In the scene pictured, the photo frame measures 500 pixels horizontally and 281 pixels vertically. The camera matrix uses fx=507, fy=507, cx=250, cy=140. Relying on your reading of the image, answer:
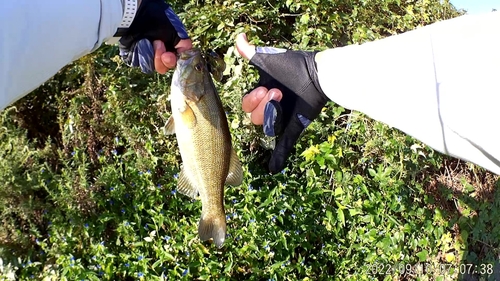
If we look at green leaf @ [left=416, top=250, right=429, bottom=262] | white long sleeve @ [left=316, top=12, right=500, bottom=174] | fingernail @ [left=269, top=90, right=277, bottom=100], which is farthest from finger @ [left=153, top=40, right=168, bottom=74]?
green leaf @ [left=416, top=250, right=429, bottom=262]

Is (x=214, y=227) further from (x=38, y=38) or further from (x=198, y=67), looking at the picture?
(x=38, y=38)

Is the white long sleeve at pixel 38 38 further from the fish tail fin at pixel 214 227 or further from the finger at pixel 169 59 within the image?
the fish tail fin at pixel 214 227

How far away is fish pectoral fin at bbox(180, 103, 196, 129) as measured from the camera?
2207 millimetres

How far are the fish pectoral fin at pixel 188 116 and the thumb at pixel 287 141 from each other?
17.1 inches

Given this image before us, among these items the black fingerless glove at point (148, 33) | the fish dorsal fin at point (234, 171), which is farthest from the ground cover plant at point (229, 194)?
the black fingerless glove at point (148, 33)

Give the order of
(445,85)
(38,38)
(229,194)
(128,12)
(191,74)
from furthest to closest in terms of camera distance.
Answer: (229,194), (191,74), (128,12), (445,85), (38,38)

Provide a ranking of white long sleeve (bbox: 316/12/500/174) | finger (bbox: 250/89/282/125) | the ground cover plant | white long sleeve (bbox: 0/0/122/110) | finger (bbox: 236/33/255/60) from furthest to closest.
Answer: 1. the ground cover plant
2. finger (bbox: 236/33/255/60)
3. finger (bbox: 250/89/282/125)
4. white long sleeve (bbox: 316/12/500/174)
5. white long sleeve (bbox: 0/0/122/110)

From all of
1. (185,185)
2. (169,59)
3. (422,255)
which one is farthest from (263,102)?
(422,255)

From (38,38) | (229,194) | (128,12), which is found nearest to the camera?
(38,38)

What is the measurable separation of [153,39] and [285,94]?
0.64 meters

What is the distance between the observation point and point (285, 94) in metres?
2.29

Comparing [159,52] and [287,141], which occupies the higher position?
[159,52]

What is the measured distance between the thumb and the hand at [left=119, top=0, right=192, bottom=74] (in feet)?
1.95

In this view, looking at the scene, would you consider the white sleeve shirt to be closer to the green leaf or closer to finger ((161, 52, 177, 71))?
finger ((161, 52, 177, 71))
